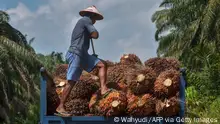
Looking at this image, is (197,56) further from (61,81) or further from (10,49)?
(61,81)

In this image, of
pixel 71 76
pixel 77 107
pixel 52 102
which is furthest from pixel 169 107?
pixel 52 102

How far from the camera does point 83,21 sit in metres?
5.96

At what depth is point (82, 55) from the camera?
5.87 metres

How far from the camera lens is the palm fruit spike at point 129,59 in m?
6.44

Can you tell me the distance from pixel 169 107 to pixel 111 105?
2.28ft

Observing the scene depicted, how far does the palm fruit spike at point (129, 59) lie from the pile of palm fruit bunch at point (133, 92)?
342 mm

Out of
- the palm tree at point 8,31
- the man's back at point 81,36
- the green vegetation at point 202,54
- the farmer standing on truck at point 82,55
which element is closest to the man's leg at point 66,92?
the farmer standing on truck at point 82,55

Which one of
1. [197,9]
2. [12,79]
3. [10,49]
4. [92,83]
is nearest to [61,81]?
[92,83]

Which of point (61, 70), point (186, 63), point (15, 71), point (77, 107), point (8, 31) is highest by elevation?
point (8, 31)

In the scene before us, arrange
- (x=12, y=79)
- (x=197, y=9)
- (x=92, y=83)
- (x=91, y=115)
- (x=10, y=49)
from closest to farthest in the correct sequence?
(x=91, y=115) → (x=92, y=83) → (x=10, y=49) → (x=12, y=79) → (x=197, y=9)

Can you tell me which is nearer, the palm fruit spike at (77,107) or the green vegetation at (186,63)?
the palm fruit spike at (77,107)

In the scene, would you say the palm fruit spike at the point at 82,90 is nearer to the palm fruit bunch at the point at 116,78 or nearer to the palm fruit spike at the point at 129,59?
the palm fruit bunch at the point at 116,78

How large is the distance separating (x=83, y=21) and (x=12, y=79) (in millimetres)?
9868

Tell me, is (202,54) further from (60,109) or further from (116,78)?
(60,109)
